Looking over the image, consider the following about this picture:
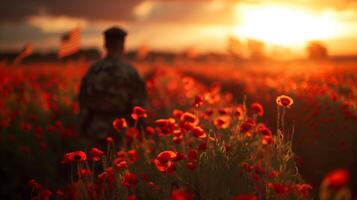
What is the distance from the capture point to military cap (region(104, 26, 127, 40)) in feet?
23.2

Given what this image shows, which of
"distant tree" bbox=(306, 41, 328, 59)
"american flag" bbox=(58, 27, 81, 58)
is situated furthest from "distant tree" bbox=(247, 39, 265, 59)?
"american flag" bbox=(58, 27, 81, 58)

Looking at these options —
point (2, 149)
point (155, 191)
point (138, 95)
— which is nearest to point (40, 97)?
point (2, 149)

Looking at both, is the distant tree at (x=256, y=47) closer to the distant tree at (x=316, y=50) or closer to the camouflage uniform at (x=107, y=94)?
the distant tree at (x=316, y=50)

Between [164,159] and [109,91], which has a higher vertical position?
[109,91]

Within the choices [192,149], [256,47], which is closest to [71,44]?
[192,149]

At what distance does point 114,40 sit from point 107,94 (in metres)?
0.97

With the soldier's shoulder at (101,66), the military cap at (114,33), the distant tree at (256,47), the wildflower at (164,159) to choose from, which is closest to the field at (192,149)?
the wildflower at (164,159)

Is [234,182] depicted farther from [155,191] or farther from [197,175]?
[155,191]

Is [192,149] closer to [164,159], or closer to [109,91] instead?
[164,159]

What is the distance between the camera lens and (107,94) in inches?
273

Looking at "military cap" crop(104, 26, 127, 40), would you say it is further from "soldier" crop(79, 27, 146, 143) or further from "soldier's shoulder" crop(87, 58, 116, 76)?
"soldier's shoulder" crop(87, 58, 116, 76)

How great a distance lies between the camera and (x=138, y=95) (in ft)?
23.4

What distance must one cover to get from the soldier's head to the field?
110cm

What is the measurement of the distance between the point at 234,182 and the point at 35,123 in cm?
544
